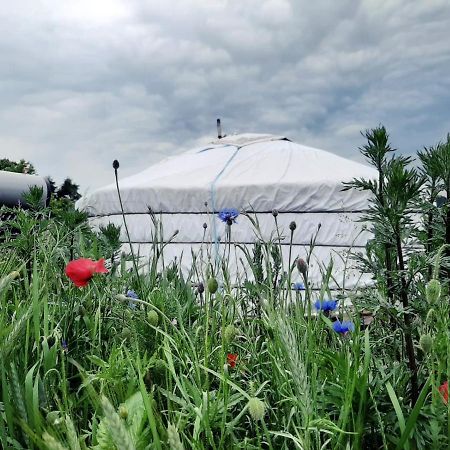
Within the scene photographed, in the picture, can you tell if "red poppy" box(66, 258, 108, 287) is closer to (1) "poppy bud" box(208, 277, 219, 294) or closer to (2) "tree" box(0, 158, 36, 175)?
(1) "poppy bud" box(208, 277, 219, 294)

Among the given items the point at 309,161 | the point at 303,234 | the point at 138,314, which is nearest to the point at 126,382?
the point at 138,314

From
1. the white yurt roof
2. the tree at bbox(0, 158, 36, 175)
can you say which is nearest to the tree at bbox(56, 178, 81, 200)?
the tree at bbox(0, 158, 36, 175)

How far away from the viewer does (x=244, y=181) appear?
5785mm

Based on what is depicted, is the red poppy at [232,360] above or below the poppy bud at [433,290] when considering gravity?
below

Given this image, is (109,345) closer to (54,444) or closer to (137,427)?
(137,427)

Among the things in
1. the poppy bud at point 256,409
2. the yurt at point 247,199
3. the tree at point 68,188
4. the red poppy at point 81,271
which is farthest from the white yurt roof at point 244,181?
the tree at point 68,188

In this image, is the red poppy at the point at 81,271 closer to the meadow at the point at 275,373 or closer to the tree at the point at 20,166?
the meadow at the point at 275,373

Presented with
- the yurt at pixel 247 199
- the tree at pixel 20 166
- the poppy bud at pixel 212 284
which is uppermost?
the tree at pixel 20 166

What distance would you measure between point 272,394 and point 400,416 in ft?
0.75

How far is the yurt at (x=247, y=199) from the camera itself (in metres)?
5.48

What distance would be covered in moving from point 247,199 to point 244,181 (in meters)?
0.26

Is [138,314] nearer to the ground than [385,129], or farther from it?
nearer to the ground

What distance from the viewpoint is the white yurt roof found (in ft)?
18.2

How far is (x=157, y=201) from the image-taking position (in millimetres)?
5941
